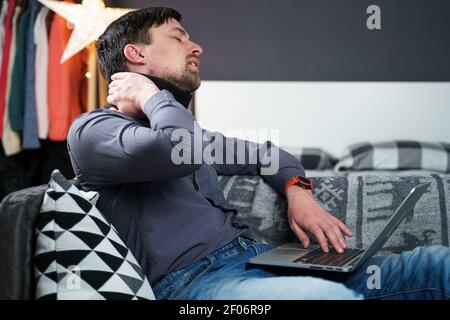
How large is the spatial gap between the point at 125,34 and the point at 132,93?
25 cm

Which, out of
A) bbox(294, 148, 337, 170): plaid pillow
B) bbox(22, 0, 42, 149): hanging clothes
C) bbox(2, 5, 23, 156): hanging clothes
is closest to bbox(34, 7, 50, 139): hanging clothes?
bbox(22, 0, 42, 149): hanging clothes

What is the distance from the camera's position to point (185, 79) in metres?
1.23

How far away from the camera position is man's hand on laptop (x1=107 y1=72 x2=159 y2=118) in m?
1.07

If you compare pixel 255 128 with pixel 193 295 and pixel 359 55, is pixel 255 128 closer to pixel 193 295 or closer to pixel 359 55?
pixel 359 55

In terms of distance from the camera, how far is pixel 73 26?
2768mm

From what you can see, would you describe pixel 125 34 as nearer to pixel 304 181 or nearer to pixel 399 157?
pixel 304 181

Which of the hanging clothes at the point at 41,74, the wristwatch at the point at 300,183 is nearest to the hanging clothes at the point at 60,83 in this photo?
the hanging clothes at the point at 41,74

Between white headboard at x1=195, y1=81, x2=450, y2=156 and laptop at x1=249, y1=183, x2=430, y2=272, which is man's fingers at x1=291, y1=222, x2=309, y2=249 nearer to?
laptop at x1=249, y1=183, x2=430, y2=272

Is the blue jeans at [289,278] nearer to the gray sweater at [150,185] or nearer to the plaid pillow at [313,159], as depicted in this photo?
the gray sweater at [150,185]

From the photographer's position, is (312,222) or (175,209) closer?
(175,209)

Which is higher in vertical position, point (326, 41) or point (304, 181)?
point (326, 41)

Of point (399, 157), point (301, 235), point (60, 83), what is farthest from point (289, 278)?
point (60, 83)

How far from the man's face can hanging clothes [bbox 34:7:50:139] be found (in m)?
1.74
